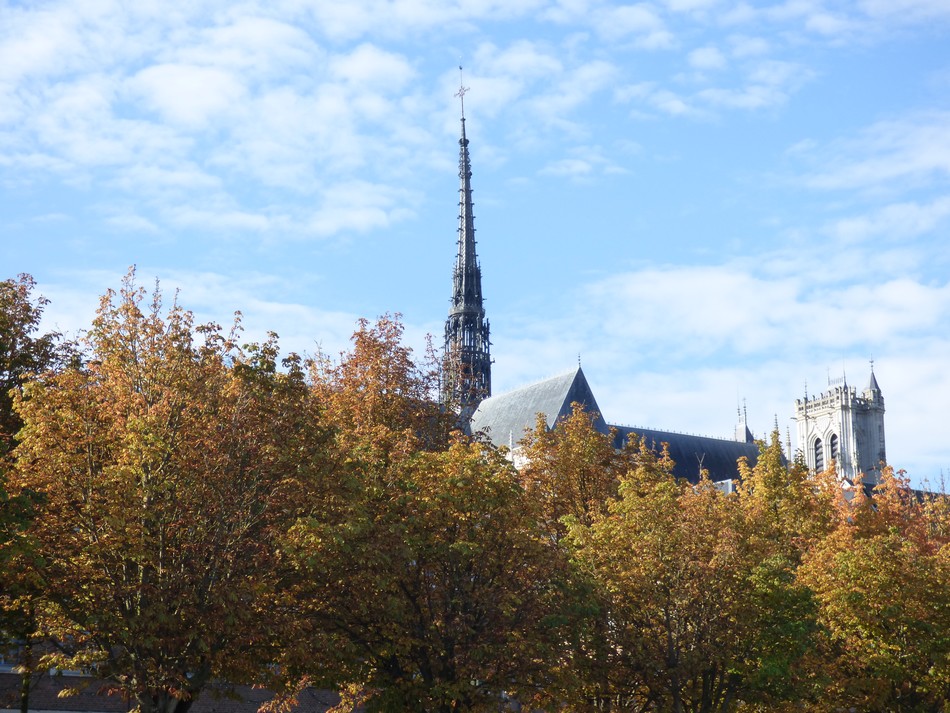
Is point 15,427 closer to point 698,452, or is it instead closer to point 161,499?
point 161,499

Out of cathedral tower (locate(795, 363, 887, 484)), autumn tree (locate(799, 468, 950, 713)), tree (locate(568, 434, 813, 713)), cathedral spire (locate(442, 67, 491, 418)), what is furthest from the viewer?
cathedral tower (locate(795, 363, 887, 484))

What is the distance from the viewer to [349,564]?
28.6 metres

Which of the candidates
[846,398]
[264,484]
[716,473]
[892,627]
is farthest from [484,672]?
[846,398]

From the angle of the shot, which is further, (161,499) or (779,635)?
(779,635)

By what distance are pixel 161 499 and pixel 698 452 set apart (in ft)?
206

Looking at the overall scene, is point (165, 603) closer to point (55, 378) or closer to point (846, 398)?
point (55, 378)

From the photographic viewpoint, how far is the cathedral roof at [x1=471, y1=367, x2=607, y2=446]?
244 ft

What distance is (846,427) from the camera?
151250mm

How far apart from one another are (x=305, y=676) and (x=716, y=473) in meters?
60.1

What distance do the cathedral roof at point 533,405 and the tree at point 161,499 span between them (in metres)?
44.6

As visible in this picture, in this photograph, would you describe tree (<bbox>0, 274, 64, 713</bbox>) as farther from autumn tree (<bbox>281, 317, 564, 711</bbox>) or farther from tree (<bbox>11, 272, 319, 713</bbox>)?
autumn tree (<bbox>281, 317, 564, 711</bbox>)

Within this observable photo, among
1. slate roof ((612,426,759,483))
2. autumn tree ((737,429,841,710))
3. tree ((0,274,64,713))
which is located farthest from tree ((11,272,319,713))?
slate roof ((612,426,759,483))

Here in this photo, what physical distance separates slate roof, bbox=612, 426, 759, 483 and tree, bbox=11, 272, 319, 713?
5485 cm

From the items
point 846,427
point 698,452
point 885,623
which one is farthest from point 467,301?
point 885,623
